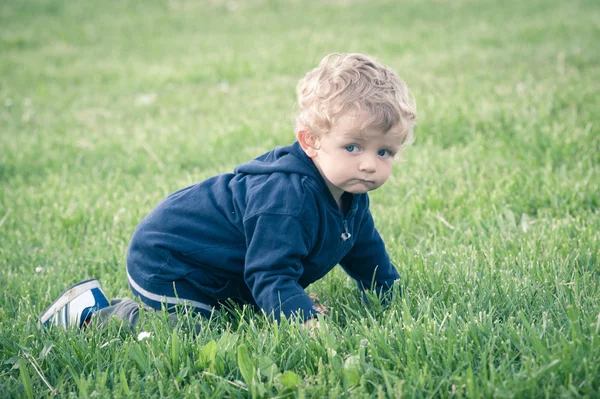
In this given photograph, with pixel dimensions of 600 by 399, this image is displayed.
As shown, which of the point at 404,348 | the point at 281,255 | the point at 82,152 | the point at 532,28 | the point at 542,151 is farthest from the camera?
the point at 532,28

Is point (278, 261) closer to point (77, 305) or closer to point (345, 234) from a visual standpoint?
point (345, 234)

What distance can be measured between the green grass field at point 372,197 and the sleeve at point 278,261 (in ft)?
0.46

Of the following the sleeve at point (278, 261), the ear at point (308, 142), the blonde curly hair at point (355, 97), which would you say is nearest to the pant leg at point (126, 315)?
the sleeve at point (278, 261)

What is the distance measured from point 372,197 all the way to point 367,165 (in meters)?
1.91

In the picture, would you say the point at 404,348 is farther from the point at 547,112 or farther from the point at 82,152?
the point at 82,152

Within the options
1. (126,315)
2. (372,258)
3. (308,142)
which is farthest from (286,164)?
(126,315)

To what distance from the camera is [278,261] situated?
246cm

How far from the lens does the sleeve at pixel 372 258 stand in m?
2.88

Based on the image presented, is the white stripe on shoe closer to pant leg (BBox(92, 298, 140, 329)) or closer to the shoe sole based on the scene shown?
pant leg (BBox(92, 298, 140, 329))

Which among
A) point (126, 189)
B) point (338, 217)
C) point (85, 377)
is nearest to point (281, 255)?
point (338, 217)

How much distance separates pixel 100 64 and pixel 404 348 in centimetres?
803

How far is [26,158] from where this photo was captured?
554 cm

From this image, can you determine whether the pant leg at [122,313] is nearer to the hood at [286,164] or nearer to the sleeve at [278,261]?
the sleeve at [278,261]

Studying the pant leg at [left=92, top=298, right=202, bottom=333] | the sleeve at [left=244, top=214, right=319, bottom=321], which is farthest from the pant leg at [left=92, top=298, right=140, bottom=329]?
the sleeve at [left=244, top=214, right=319, bottom=321]
